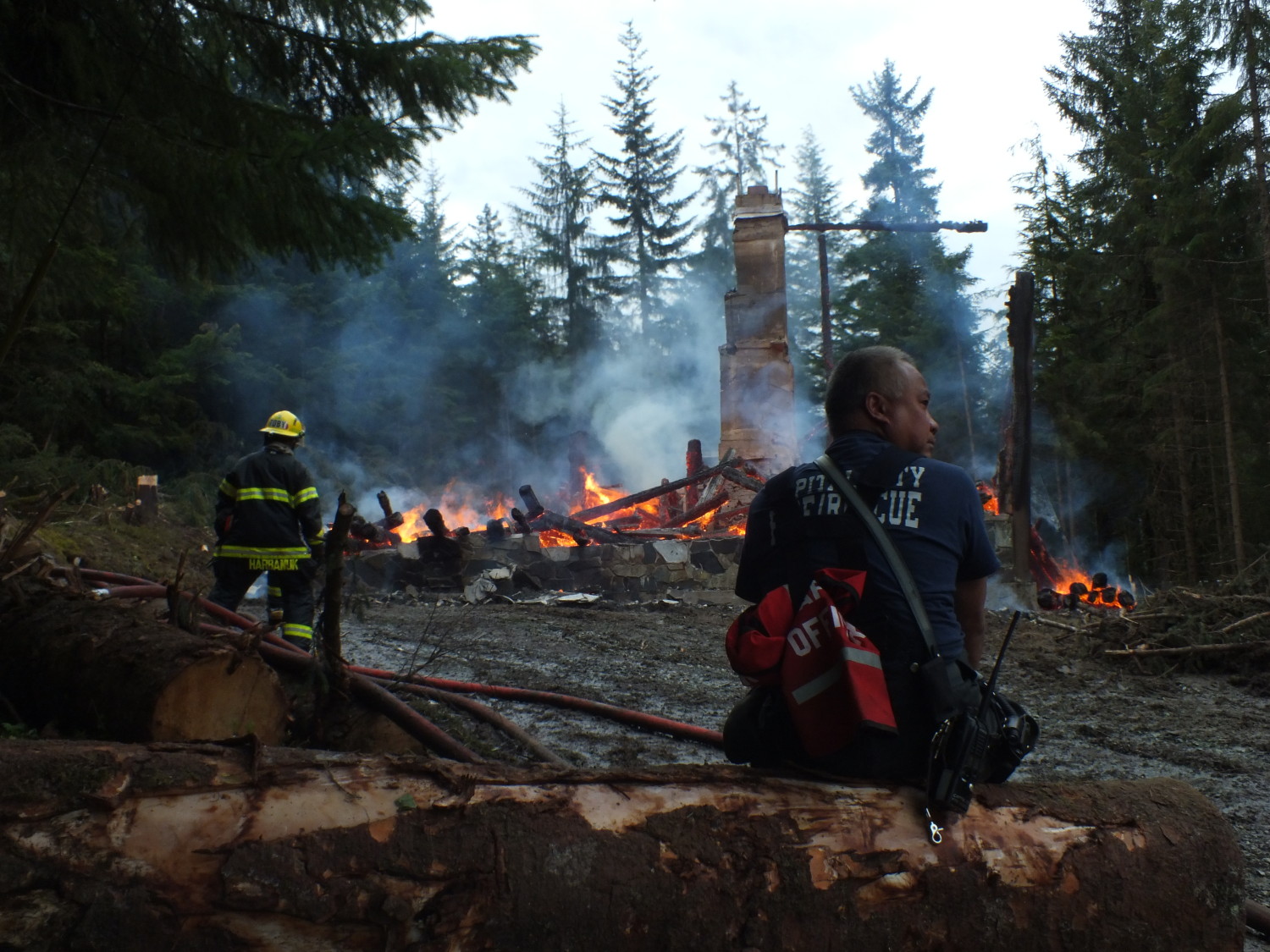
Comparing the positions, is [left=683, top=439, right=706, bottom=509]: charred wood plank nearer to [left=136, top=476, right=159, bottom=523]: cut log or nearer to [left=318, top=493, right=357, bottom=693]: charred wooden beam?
[left=136, top=476, right=159, bottom=523]: cut log

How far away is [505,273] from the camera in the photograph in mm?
34531

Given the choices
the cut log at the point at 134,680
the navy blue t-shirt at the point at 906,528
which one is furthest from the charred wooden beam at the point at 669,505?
the navy blue t-shirt at the point at 906,528

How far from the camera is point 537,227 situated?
39812 mm

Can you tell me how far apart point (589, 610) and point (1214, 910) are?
915 cm

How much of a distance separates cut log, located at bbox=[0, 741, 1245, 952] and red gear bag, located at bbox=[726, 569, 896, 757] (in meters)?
0.19

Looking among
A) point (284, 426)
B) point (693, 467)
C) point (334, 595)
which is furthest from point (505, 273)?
point (334, 595)

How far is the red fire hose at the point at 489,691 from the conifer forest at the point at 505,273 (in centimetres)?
169

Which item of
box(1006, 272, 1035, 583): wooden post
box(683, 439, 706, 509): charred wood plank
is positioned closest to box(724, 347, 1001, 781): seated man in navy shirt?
box(1006, 272, 1035, 583): wooden post

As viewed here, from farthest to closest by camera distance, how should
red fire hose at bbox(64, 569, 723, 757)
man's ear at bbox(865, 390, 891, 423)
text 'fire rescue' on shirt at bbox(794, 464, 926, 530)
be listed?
red fire hose at bbox(64, 569, 723, 757)
man's ear at bbox(865, 390, 891, 423)
text 'fire rescue' on shirt at bbox(794, 464, 926, 530)

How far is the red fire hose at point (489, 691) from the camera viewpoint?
4660mm

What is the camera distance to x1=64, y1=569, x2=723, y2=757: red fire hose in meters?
4.66

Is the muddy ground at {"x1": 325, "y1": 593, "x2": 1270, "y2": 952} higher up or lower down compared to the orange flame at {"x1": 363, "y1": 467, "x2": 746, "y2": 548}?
lower down

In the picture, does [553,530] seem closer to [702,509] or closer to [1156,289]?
[702,509]

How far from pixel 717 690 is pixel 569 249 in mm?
34869
